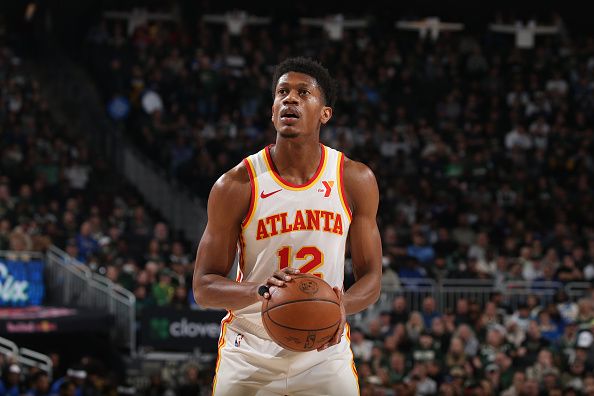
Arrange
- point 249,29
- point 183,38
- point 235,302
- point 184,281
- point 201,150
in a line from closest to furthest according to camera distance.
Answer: point 235,302, point 184,281, point 201,150, point 183,38, point 249,29

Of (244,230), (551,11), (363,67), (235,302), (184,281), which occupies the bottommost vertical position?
(235,302)

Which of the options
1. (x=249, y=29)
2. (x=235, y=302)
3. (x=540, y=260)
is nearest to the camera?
(x=235, y=302)

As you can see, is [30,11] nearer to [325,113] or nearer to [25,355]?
[25,355]

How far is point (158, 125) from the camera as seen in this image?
19781mm

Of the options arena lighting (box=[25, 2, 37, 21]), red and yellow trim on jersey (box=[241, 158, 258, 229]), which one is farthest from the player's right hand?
arena lighting (box=[25, 2, 37, 21])

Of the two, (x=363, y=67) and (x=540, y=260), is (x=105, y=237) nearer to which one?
(x=540, y=260)

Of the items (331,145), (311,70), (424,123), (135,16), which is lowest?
(311,70)

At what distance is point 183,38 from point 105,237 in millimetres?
6874

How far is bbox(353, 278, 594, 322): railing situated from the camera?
15.8 metres

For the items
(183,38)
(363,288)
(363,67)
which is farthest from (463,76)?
(363,288)

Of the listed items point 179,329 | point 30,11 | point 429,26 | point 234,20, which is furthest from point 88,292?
point 429,26

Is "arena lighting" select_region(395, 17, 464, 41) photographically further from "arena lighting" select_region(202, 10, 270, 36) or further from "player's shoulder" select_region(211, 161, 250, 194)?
"player's shoulder" select_region(211, 161, 250, 194)

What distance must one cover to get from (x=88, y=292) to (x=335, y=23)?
10.7m

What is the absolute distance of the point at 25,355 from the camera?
15.1m
